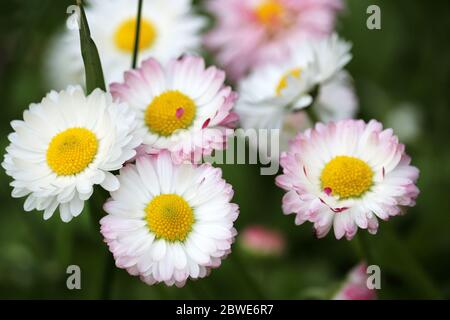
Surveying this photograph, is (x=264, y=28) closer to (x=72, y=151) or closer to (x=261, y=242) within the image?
(x=261, y=242)

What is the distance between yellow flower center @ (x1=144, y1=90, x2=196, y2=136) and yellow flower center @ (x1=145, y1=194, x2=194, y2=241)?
0.07 meters

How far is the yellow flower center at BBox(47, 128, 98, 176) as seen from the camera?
0.67 metres

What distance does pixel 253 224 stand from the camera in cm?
119

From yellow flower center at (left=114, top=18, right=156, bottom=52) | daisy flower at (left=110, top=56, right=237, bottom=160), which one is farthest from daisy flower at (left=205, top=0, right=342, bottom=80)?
daisy flower at (left=110, top=56, right=237, bottom=160)

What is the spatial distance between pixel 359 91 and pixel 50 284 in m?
0.64

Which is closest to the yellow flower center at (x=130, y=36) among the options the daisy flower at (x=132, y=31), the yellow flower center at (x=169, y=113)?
the daisy flower at (x=132, y=31)

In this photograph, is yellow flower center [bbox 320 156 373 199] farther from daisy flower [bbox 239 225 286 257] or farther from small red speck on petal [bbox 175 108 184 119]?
daisy flower [bbox 239 225 286 257]

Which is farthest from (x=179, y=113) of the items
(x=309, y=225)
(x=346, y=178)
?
(x=309, y=225)

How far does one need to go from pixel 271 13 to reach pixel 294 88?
0.36 m

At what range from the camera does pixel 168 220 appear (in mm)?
661

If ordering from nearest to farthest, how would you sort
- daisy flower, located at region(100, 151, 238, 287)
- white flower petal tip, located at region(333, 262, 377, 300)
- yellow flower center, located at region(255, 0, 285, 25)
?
Answer: daisy flower, located at region(100, 151, 238, 287)
white flower petal tip, located at region(333, 262, 377, 300)
yellow flower center, located at region(255, 0, 285, 25)

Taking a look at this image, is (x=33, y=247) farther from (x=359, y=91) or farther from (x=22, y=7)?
(x=359, y=91)

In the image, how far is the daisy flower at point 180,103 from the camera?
0.67 meters
